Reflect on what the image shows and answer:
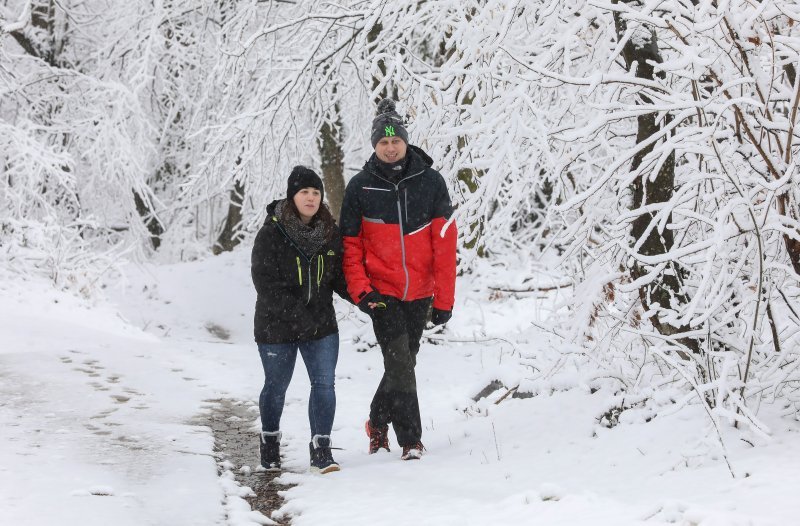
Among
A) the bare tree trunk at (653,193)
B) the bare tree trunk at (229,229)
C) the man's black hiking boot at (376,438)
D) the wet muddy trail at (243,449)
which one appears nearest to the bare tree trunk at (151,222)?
the bare tree trunk at (229,229)

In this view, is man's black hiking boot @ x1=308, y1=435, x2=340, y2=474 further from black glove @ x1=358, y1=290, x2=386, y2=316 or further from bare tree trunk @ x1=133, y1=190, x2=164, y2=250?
bare tree trunk @ x1=133, y1=190, x2=164, y2=250

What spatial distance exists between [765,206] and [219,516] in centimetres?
301

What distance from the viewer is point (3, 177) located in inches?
492

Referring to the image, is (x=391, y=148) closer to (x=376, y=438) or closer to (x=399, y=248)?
(x=399, y=248)

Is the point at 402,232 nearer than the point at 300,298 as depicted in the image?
No

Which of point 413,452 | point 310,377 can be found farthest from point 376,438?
point 310,377

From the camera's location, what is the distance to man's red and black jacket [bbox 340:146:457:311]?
5.23 metres

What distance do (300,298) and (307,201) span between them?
601 mm

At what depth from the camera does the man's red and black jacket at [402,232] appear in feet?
17.2

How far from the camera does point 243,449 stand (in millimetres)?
5902

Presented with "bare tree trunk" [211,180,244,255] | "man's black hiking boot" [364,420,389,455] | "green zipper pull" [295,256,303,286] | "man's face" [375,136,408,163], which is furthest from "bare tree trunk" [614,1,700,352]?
"bare tree trunk" [211,180,244,255]

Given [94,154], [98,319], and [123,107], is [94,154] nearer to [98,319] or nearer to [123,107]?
[123,107]

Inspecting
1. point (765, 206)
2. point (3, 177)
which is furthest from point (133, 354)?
point (765, 206)

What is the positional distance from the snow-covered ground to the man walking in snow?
0.48m
